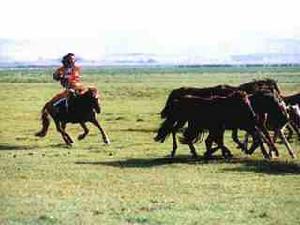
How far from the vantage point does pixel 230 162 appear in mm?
16031

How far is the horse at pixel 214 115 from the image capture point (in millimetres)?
16344

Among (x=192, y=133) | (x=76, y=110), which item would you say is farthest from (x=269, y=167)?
(x=76, y=110)

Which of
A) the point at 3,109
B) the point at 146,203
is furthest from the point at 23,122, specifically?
the point at 146,203

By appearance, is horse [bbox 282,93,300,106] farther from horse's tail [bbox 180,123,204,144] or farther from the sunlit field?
horse's tail [bbox 180,123,204,144]

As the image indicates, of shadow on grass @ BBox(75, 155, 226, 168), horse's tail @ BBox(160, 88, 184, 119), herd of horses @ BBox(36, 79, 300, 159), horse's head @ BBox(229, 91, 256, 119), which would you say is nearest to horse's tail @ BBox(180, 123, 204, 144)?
herd of horses @ BBox(36, 79, 300, 159)

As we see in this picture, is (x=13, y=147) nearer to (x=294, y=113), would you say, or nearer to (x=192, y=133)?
(x=192, y=133)

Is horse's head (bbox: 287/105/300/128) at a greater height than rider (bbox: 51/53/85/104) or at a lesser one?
lesser

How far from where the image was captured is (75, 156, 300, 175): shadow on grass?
14641mm

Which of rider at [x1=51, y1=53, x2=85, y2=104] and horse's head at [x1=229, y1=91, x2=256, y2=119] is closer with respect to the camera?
horse's head at [x1=229, y1=91, x2=256, y2=119]

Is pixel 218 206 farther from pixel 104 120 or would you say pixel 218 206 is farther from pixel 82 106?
pixel 104 120

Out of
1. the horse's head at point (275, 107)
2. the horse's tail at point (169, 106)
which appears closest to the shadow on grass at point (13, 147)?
the horse's tail at point (169, 106)

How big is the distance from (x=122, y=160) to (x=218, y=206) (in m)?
5.97

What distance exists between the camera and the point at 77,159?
16609 millimetres

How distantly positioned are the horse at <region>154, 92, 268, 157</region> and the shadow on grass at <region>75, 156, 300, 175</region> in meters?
0.35
